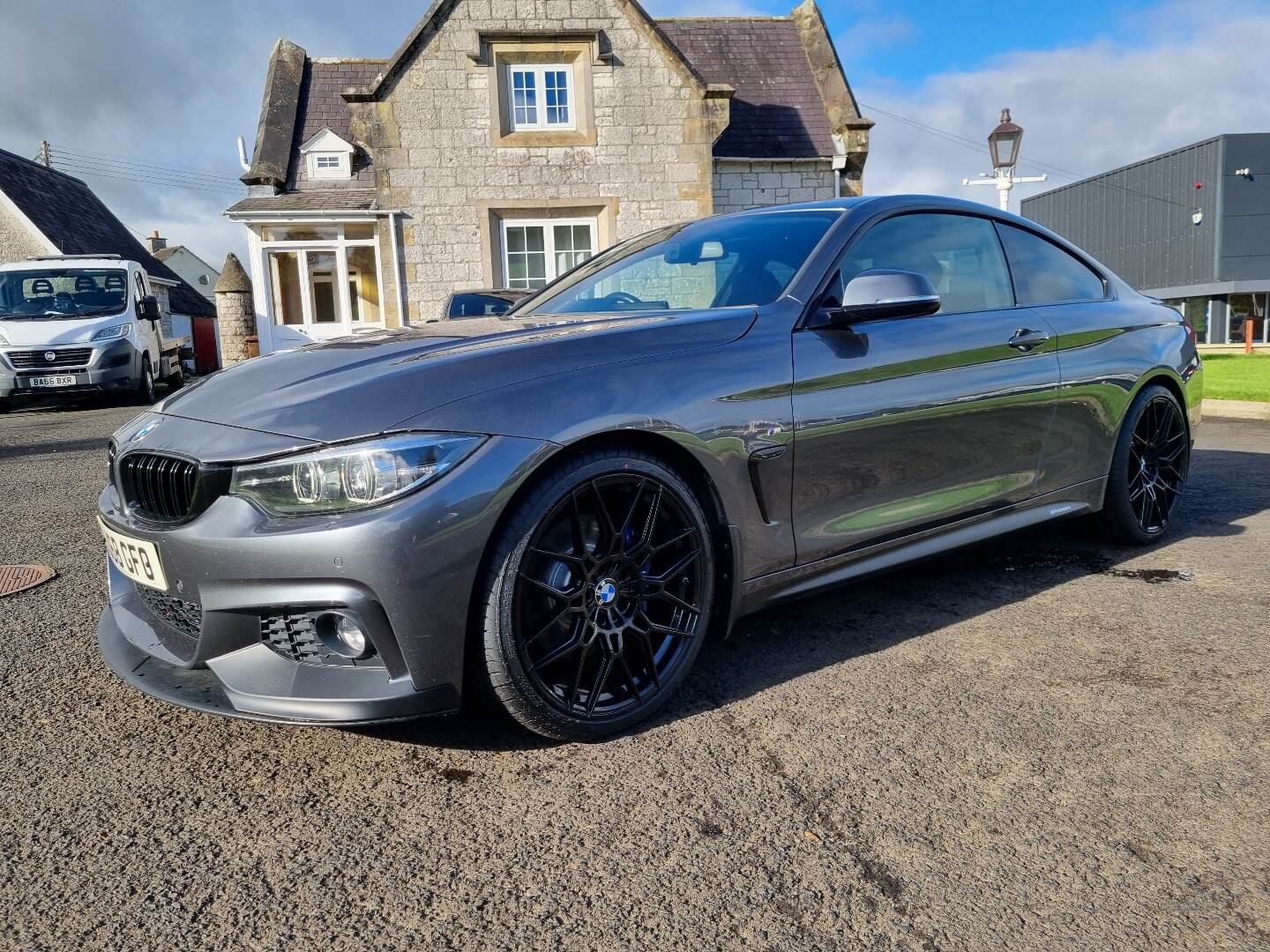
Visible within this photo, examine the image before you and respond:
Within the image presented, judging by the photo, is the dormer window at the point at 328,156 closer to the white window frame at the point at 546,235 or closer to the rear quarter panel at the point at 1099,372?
the white window frame at the point at 546,235

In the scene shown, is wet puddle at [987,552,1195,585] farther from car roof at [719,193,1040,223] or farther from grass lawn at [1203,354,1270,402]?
grass lawn at [1203,354,1270,402]

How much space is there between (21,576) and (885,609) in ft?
12.1

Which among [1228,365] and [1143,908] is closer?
[1143,908]

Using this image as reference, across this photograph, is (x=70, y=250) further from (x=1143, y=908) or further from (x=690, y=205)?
(x=1143, y=908)

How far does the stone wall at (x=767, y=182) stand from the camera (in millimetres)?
18188

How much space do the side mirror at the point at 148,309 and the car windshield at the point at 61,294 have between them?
0.24m

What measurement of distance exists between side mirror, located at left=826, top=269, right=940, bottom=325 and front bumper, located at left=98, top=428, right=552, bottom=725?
1189mm

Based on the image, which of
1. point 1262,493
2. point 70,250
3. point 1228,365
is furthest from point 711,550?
point 70,250

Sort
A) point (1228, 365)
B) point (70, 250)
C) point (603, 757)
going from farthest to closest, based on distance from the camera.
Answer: point (70, 250)
point (1228, 365)
point (603, 757)

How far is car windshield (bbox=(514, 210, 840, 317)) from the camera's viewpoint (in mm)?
3139

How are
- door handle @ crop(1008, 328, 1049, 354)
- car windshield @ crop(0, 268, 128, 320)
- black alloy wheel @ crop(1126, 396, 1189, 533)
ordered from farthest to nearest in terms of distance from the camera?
car windshield @ crop(0, 268, 128, 320) < black alloy wheel @ crop(1126, 396, 1189, 533) < door handle @ crop(1008, 328, 1049, 354)

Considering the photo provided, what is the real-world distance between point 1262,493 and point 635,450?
467 centimetres

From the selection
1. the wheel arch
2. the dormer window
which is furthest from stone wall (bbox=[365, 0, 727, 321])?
the wheel arch

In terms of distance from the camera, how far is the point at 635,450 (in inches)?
99.0
